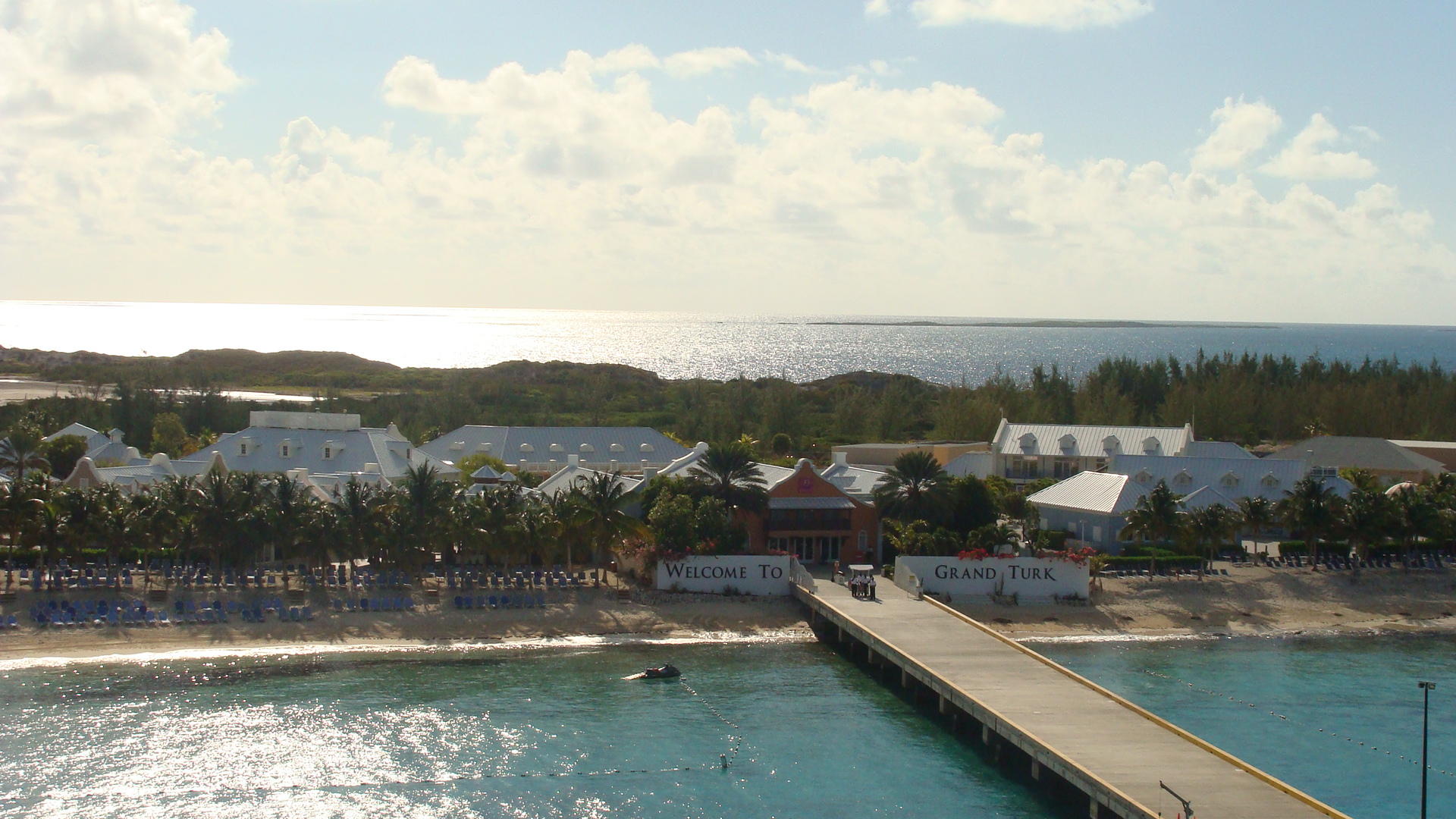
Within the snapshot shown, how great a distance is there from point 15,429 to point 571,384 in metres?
87.8

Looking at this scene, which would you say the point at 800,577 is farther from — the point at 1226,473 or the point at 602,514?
the point at 1226,473

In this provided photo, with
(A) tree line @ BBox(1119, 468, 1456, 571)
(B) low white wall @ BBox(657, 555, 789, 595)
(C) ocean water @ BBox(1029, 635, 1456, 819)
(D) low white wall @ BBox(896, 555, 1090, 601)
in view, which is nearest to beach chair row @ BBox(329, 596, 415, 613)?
(B) low white wall @ BBox(657, 555, 789, 595)

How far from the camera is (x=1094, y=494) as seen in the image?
6194 cm

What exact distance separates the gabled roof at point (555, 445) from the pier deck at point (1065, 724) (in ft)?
95.7

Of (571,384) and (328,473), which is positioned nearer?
(328,473)

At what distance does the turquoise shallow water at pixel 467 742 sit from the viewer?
29.4 metres

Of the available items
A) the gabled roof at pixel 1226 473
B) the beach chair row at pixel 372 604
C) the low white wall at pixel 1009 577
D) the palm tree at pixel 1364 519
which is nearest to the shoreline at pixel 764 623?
the beach chair row at pixel 372 604

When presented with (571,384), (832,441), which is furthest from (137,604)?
(571,384)

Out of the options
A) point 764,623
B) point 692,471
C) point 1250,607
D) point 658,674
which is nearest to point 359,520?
point 692,471

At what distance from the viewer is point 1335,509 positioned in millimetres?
58094

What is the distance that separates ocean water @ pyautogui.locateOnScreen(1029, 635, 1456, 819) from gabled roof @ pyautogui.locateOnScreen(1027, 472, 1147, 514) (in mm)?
12697

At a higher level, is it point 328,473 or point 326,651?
point 328,473

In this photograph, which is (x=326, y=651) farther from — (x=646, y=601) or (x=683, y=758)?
(x=683, y=758)

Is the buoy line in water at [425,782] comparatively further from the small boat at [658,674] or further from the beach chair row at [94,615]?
the beach chair row at [94,615]
